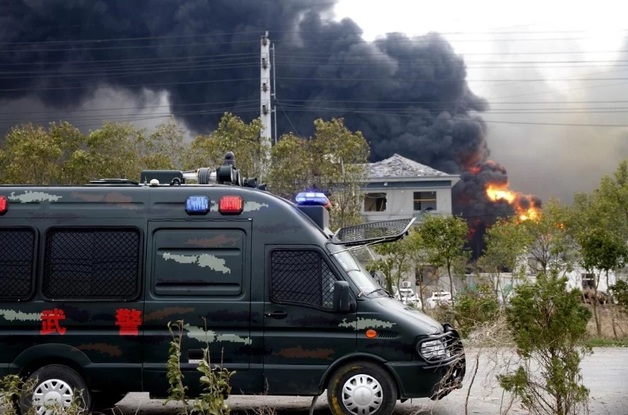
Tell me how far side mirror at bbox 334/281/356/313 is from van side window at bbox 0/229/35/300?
131 inches

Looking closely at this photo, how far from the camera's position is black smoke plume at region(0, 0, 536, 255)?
279 ft

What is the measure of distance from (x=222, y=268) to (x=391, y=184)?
2011 inches

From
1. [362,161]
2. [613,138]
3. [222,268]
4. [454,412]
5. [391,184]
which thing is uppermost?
[613,138]

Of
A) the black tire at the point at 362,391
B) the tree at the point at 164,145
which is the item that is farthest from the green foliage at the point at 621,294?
the tree at the point at 164,145

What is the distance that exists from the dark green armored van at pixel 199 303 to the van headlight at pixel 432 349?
0.01 m

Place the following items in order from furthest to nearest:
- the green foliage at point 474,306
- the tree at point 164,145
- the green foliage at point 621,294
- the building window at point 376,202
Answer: the building window at point 376,202 < the tree at point 164,145 < the green foliage at point 621,294 < the green foliage at point 474,306

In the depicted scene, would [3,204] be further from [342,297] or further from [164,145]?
[164,145]

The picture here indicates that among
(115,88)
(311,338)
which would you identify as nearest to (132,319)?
(311,338)

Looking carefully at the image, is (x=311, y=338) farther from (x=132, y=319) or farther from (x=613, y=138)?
(x=613, y=138)

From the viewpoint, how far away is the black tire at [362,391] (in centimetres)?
867

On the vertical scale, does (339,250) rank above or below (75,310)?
above

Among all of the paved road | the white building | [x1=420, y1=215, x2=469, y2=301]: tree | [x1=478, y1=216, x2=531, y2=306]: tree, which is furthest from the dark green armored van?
the white building

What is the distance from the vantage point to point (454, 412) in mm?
9883

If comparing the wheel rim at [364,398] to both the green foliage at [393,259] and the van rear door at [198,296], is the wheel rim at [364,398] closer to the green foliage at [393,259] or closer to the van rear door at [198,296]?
the van rear door at [198,296]
